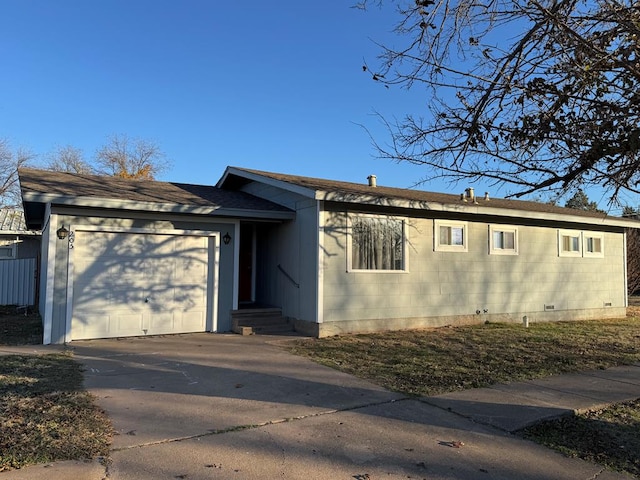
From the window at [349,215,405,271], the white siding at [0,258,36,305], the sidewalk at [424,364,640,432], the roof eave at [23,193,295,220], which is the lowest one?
the sidewalk at [424,364,640,432]

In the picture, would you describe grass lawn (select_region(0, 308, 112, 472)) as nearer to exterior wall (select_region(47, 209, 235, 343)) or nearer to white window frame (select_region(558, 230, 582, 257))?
exterior wall (select_region(47, 209, 235, 343))

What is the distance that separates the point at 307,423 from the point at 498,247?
983cm

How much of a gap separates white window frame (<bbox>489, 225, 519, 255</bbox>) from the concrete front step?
238 inches

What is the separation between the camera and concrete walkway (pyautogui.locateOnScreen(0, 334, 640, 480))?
12.0ft

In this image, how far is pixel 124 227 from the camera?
31.8ft

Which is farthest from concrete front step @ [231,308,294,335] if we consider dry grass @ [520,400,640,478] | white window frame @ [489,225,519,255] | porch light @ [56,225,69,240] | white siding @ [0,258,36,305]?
white siding @ [0,258,36,305]

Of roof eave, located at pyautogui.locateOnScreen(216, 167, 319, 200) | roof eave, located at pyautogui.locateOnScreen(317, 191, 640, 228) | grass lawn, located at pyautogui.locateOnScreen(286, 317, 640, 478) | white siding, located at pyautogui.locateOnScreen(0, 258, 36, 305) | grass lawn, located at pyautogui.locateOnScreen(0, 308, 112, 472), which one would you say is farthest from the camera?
white siding, located at pyautogui.locateOnScreen(0, 258, 36, 305)

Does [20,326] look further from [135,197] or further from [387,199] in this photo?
[387,199]

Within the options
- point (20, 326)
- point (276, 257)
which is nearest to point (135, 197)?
point (276, 257)

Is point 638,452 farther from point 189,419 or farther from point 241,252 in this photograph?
point 241,252

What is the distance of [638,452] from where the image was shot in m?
4.12

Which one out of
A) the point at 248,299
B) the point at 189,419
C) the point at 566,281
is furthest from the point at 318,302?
the point at 566,281

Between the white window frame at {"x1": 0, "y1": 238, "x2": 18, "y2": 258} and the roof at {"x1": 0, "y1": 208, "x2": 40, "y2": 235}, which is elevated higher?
the roof at {"x1": 0, "y1": 208, "x2": 40, "y2": 235}

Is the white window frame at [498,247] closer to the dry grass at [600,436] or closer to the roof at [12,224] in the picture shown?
the dry grass at [600,436]
